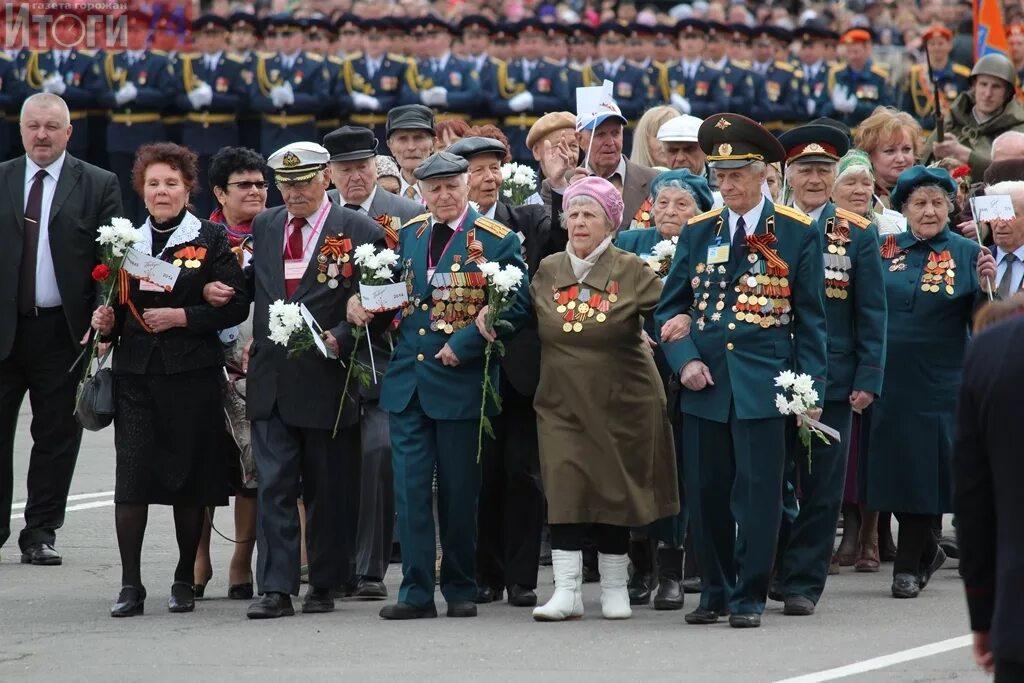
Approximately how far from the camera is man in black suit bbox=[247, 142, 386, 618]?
31.0 feet

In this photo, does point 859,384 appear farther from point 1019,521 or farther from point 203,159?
point 203,159

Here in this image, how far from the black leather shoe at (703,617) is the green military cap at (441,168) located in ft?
7.36

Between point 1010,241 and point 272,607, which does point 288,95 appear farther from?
point 272,607

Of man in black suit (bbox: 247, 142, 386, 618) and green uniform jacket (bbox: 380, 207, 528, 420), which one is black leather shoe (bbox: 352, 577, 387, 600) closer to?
man in black suit (bbox: 247, 142, 386, 618)

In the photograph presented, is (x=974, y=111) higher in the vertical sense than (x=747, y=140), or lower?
higher

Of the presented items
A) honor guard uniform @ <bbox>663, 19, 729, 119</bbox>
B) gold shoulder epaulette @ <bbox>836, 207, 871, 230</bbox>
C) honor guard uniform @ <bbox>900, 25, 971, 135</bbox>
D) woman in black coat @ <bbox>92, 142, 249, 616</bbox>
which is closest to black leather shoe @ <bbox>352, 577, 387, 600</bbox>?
woman in black coat @ <bbox>92, 142, 249, 616</bbox>

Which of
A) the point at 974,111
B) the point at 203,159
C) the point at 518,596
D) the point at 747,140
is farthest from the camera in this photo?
the point at 203,159

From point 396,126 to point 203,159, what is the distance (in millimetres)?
11868

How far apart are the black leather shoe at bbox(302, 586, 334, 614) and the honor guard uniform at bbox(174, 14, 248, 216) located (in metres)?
14.2

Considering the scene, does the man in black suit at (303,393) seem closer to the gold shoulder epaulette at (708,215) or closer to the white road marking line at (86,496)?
the gold shoulder epaulette at (708,215)

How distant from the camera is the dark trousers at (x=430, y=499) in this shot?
935 cm

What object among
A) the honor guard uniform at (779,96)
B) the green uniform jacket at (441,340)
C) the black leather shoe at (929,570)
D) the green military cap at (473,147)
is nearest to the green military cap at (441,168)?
the green uniform jacket at (441,340)

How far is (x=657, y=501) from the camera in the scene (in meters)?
9.38

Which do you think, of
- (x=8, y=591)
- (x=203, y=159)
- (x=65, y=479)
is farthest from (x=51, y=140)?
(x=203, y=159)
